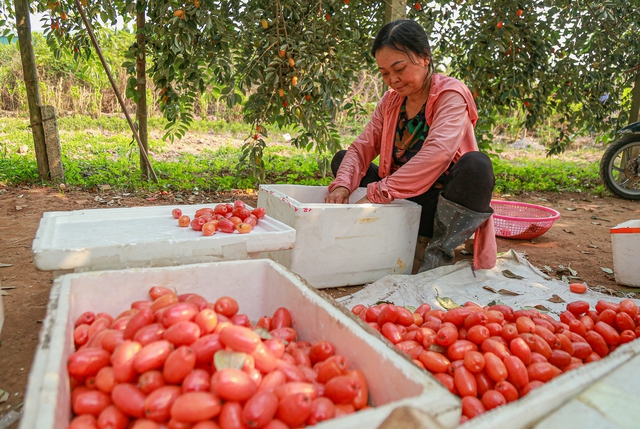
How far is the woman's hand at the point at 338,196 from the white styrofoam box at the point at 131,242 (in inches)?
26.3

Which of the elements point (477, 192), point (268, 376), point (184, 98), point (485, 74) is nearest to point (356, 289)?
point (477, 192)

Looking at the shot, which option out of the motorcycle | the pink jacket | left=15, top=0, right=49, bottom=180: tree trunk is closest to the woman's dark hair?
the pink jacket

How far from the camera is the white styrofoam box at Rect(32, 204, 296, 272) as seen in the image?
1.64m

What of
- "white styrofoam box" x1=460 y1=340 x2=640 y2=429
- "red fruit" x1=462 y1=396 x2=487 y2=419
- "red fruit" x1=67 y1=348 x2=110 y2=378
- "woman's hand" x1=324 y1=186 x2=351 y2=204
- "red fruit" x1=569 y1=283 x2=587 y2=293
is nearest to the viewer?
"white styrofoam box" x1=460 y1=340 x2=640 y2=429

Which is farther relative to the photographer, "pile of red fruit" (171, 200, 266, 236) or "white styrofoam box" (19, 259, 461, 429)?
"pile of red fruit" (171, 200, 266, 236)

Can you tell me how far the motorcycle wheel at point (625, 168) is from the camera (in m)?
5.44

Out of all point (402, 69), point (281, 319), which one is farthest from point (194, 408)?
point (402, 69)

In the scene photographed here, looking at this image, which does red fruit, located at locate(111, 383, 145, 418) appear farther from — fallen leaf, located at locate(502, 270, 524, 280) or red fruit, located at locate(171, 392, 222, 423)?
fallen leaf, located at locate(502, 270, 524, 280)

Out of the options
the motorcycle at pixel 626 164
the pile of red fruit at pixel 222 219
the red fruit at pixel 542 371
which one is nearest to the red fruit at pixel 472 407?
the red fruit at pixel 542 371

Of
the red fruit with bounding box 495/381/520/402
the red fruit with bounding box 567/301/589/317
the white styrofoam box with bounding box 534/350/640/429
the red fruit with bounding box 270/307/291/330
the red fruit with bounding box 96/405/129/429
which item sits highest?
the white styrofoam box with bounding box 534/350/640/429

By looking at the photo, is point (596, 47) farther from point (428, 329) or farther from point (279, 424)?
point (279, 424)

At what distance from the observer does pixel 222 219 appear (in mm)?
2094

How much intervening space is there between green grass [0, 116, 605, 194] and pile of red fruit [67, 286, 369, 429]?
11.3 ft

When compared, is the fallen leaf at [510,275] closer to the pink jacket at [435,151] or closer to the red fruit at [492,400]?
the pink jacket at [435,151]
